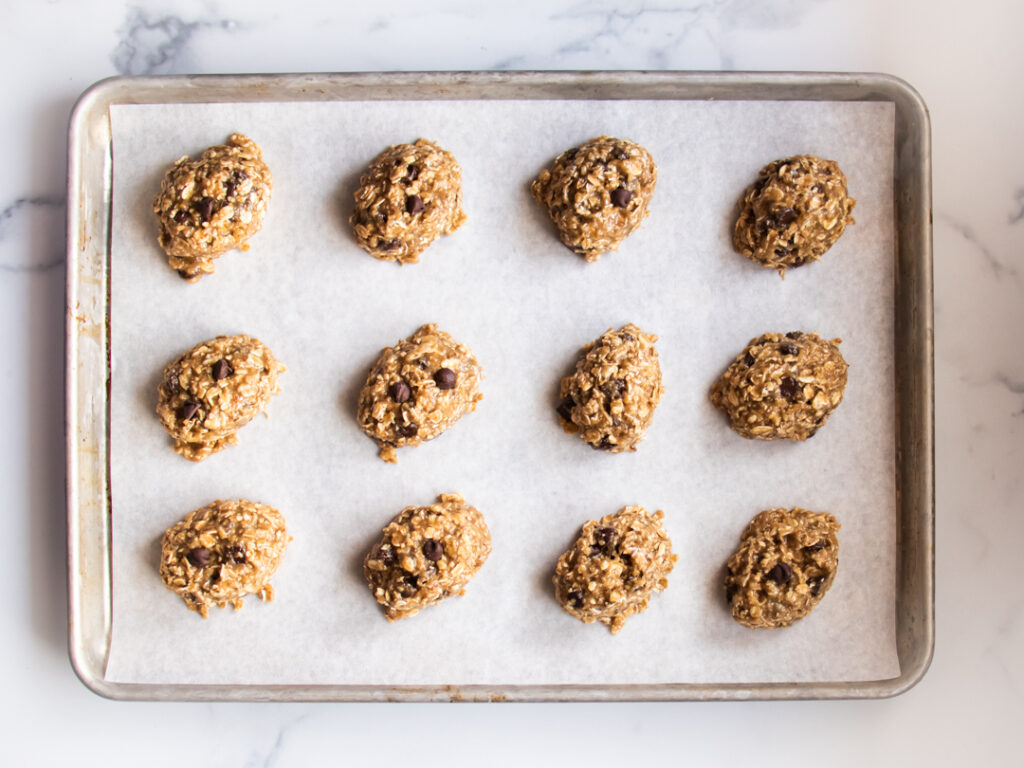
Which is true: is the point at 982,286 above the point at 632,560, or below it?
above

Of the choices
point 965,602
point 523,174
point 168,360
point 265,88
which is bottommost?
point 965,602

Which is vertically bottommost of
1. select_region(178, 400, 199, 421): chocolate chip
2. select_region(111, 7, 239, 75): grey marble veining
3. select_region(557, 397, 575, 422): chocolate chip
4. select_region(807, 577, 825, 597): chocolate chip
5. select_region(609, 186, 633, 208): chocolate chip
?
select_region(807, 577, 825, 597): chocolate chip

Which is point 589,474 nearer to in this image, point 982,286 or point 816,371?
point 816,371

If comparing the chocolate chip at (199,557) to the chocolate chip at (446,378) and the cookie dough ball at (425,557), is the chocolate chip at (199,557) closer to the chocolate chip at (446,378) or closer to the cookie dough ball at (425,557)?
the cookie dough ball at (425,557)

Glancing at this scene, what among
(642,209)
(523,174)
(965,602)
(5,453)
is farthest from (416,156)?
(965,602)

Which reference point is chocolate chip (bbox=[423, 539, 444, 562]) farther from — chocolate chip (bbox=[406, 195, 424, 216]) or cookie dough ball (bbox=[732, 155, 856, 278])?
cookie dough ball (bbox=[732, 155, 856, 278])

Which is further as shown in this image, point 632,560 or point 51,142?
point 51,142

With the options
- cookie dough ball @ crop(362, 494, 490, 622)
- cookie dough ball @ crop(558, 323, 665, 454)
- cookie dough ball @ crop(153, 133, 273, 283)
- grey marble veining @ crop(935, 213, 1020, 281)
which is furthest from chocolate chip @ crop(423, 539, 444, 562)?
grey marble veining @ crop(935, 213, 1020, 281)
